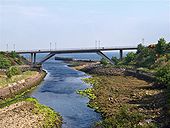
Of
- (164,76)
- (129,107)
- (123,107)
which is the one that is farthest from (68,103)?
(164,76)

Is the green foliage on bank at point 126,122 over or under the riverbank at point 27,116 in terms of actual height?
over

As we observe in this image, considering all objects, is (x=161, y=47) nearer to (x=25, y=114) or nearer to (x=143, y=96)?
(x=143, y=96)

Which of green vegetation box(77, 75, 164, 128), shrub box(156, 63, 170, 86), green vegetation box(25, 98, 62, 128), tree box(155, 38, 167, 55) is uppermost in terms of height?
tree box(155, 38, 167, 55)

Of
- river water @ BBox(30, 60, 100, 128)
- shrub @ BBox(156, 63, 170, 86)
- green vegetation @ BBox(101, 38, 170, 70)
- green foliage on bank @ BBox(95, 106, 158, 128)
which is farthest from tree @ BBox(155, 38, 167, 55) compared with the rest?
green foliage on bank @ BBox(95, 106, 158, 128)

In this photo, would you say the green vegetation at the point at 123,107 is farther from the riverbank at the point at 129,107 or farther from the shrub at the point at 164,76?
the shrub at the point at 164,76

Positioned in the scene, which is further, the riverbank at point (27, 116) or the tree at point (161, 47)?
the tree at point (161, 47)

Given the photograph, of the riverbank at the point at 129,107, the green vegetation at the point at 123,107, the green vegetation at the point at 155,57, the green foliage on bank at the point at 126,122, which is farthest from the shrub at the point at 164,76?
the green vegetation at the point at 155,57

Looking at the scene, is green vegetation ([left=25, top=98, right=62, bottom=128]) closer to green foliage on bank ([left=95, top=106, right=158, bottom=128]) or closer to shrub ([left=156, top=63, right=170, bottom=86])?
green foliage on bank ([left=95, top=106, right=158, bottom=128])

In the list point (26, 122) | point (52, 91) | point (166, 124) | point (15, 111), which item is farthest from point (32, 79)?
point (166, 124)

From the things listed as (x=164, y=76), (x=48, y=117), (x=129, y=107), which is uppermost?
(x=164, y=76)

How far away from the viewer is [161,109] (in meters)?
46.4

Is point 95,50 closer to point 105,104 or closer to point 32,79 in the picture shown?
point 32,79

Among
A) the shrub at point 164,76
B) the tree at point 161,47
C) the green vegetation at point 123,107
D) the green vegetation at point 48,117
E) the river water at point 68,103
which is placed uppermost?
the tree at point 161,47

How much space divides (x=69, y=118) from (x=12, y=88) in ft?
77.5
